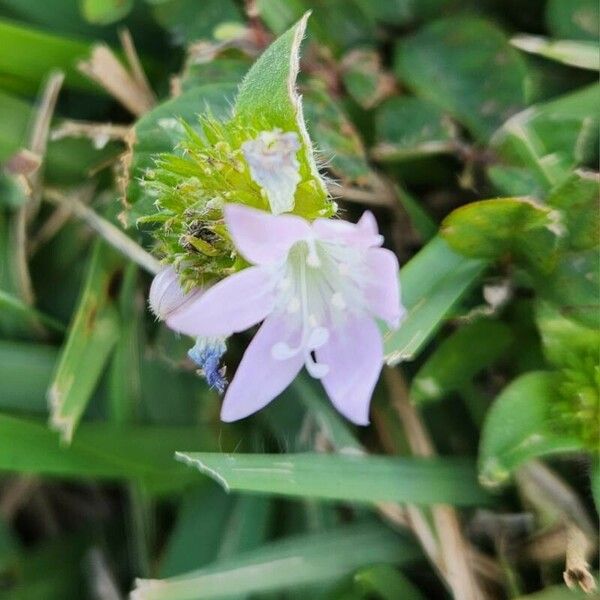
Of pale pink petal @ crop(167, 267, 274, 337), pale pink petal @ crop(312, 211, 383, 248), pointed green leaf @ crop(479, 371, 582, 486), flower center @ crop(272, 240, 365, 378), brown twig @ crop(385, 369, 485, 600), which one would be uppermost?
pale pink petal @ crop(312, 211, 383, 248)

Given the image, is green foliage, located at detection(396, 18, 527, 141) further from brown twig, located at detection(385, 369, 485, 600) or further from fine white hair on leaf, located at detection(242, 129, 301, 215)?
fine white hair on leaf, located at detection(242, 129, 301, 215)

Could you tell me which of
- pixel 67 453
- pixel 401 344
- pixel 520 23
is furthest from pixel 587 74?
pixel 67 453

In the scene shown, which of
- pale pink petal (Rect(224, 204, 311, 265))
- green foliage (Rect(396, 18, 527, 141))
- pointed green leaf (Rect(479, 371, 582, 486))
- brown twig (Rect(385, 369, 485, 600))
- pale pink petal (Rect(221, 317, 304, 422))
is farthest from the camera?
green foliage (Rect(396, 18, 527, 141))

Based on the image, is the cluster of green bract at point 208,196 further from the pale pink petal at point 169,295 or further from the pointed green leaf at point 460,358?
the pointed green leaf at point 460,358

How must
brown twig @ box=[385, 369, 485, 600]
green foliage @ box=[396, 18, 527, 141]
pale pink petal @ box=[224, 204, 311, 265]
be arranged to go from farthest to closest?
green foliage @ box=[396, 18, 527, 141], brown twig @ box=[385, 369, 485, 600], pale pink petal @ box=[224, 204, 311, 265]

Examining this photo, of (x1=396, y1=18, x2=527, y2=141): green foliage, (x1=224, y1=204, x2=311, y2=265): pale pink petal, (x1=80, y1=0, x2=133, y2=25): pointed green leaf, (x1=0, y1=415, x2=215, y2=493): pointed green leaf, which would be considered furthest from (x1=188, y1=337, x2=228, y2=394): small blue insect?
(x1=80, y1=0, x2=133, y2=25): pointed green leaf

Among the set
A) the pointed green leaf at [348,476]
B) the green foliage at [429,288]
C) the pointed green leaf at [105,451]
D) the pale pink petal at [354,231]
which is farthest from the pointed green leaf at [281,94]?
the pointed green leaf at [105,451]
